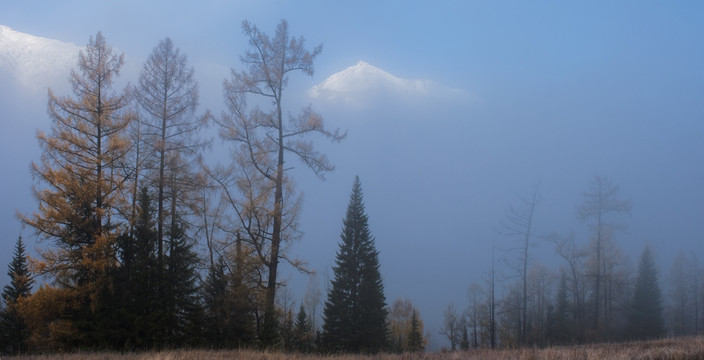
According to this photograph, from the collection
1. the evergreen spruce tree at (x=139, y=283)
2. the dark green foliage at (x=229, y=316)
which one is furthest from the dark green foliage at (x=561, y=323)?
the evergreen spruce tree at (x=139, y=283)

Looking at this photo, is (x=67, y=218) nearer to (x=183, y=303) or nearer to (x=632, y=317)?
(x=183, y=303)

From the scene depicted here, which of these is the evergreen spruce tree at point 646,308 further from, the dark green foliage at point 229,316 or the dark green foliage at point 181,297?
the dark green foliage at point 181,297

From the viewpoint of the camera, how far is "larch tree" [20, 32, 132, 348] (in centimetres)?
1528

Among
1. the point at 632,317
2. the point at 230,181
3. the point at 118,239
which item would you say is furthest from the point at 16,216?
the point at 632,317

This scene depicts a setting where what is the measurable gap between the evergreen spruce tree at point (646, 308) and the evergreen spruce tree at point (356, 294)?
15426 mm

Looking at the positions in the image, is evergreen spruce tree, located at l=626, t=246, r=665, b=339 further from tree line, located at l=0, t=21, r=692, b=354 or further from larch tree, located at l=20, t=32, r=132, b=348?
larch tree, located at l=20, t=32, r=132, b=348

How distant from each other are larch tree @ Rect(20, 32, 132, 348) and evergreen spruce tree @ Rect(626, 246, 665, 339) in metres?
28.2

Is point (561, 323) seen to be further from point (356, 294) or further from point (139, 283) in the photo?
point (139, 283)

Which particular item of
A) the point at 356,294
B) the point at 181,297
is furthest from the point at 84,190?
the point at 356,294

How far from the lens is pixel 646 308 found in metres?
30.0

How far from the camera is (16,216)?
1540 cm

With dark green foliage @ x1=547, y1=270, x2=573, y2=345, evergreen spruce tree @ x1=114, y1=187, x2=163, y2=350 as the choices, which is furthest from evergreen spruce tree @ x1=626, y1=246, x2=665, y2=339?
evergreen spruce tree @ x1=114, y1=187, x2=163, y2=350

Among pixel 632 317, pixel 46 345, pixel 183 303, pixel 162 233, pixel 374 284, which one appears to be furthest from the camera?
pixel 632 317

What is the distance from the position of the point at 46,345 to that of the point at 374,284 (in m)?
15.5
